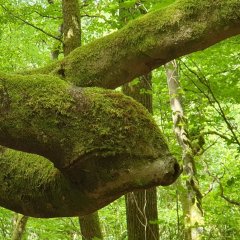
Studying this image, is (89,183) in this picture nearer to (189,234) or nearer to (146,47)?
(146,47)

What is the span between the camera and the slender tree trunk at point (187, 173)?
5441 millimetres

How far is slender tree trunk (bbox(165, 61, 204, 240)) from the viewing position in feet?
17.9

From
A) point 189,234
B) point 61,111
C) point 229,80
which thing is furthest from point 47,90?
point 229,80

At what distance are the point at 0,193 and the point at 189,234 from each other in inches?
146

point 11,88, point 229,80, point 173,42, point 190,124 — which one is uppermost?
point 229,80

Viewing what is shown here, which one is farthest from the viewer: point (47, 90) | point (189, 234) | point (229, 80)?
point (229, 80)

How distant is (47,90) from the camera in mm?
1997

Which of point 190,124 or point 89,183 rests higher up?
point 190,124

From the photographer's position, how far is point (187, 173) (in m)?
5.86

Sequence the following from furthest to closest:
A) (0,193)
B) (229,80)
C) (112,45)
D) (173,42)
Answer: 1. (229,80)
2. (0,193)
3. (112,45)
4. (173,42)

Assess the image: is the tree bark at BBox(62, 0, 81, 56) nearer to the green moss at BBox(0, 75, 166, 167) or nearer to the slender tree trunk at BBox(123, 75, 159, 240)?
the slender tree trunk at BBox(123, 75, 159, 240)

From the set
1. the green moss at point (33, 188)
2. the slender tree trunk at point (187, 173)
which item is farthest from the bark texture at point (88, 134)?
the slender tree trunk at point (187, 173)

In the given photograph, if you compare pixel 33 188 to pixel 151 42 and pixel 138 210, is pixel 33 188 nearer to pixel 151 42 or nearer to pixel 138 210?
pixel 151 42

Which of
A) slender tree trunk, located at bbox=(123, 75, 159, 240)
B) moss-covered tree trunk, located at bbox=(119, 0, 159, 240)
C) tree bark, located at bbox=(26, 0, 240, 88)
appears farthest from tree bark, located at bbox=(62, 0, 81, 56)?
tree bark, located at bbox=(26, 0, 240, 88)
